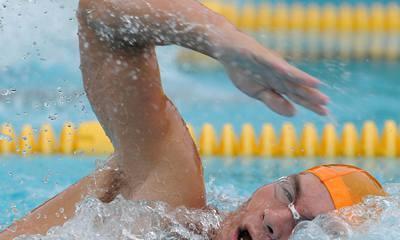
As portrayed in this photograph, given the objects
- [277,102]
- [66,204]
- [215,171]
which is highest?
[277,102]

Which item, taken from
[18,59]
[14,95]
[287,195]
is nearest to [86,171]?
[14,95]

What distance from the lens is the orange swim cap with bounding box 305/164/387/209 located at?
1528 millimetres

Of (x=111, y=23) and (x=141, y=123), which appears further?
(x=141, y=123)

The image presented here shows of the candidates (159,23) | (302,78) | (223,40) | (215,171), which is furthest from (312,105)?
(215,171)

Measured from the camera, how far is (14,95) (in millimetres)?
3719

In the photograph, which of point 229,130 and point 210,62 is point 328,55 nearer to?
point 210,62

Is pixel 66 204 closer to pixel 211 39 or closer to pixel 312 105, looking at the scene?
pixel 211 39

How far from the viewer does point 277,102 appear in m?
1.22

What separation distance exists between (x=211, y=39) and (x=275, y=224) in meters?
0.37

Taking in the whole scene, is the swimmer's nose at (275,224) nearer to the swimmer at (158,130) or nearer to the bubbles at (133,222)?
the swimmer at (158,130)

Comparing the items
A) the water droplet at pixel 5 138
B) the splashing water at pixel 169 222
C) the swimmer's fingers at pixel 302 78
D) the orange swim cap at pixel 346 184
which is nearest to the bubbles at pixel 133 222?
the splashing water at pixel 169 222

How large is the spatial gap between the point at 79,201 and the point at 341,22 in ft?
10.6

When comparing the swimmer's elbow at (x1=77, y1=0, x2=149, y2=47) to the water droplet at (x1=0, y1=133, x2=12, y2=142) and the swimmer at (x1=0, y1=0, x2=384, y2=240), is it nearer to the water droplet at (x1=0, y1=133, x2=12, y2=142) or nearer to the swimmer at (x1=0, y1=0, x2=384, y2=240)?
the swimmer at (x1=0, y1=0, x2=384, y2=240)

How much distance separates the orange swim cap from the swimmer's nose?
3.8 inches
